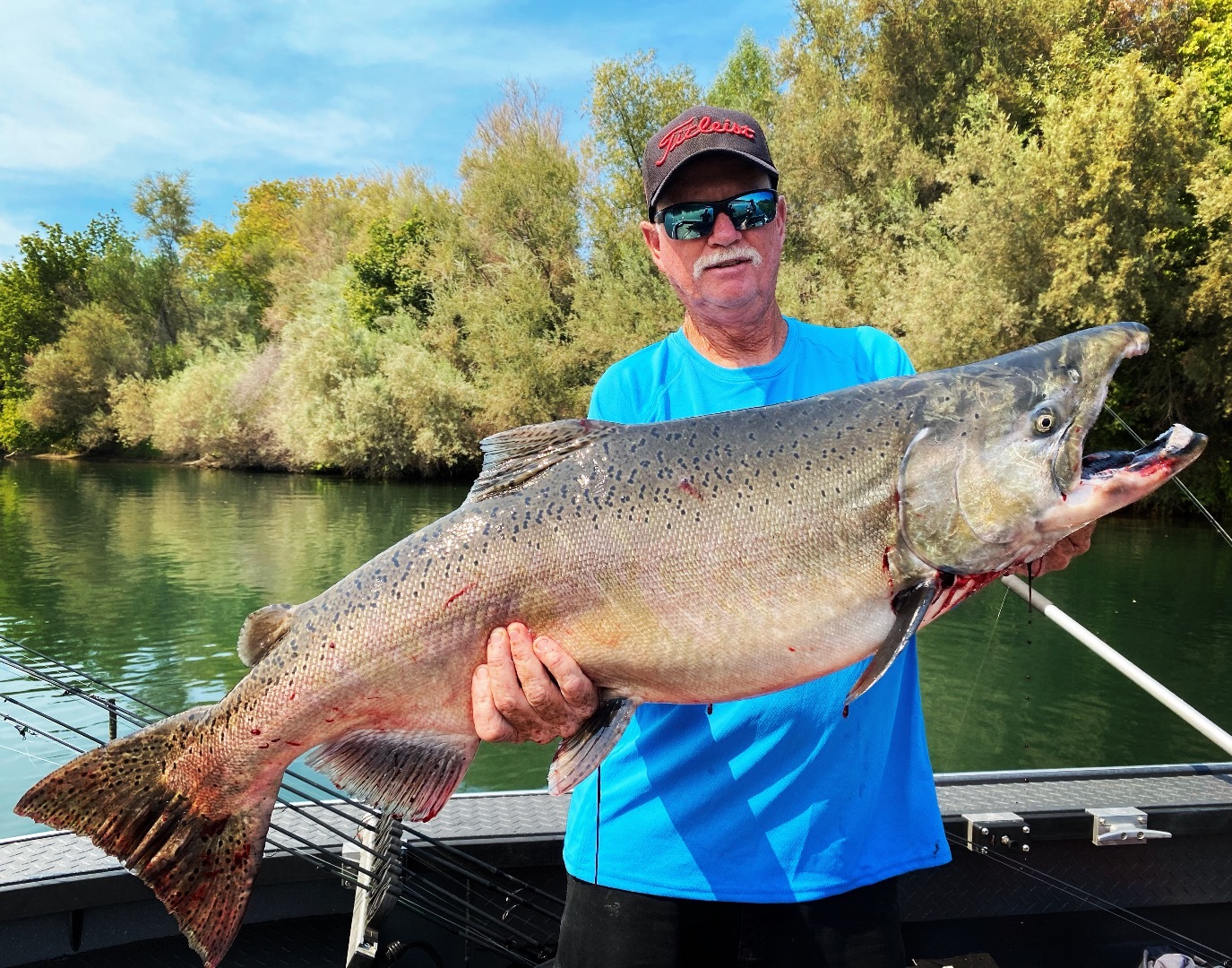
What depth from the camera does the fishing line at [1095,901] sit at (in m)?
3.56

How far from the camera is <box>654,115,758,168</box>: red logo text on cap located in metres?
2.83

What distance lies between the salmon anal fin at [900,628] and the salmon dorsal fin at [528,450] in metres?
0.85

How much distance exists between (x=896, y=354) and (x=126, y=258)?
224 ft

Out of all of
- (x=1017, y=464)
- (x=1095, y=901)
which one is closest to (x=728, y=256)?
(x=1017, y=464)

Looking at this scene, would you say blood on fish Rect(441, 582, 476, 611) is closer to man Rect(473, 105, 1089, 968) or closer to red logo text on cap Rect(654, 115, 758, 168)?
man Rect(473, 105, 1089, 968)

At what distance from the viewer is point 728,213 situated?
282 centimetres

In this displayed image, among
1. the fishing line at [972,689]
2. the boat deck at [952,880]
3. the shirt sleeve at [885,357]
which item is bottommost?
the fishing line at [972,689]

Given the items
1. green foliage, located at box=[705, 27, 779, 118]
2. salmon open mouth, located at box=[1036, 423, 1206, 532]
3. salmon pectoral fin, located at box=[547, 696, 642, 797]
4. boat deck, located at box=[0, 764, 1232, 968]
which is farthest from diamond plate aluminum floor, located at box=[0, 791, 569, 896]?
green foliage, located at box=[705, 27, 779, 118]

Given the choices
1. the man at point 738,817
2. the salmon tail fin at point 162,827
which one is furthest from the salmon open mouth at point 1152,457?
the salmon tail fin at point 162,827

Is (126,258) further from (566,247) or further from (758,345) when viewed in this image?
(758,345)

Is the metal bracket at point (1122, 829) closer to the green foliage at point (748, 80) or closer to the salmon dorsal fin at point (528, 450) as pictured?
the salmon dorsal fin at point (528, 450)

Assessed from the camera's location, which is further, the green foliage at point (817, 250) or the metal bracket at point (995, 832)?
the green foliage at point (817, 250)

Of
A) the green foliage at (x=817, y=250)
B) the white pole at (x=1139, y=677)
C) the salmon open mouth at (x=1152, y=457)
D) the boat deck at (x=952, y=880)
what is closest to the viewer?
the salmon open mouth at (x=1152, y=457)

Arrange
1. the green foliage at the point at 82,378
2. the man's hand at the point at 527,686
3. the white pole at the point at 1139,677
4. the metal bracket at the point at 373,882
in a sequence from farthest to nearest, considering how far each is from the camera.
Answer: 1. the green foliage at the point at 82,378
2. the white pole at the point at 1139,677
3. the metal bracket at the point at 373,882
4. the man's hand at the point at 527,686
